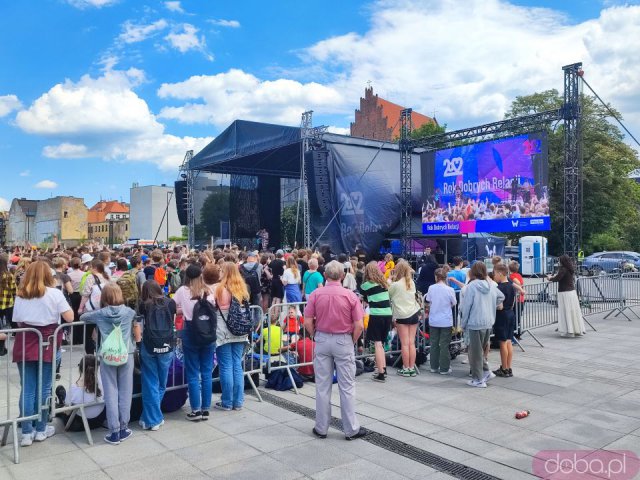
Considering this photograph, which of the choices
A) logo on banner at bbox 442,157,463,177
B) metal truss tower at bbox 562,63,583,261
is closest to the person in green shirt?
metal truss tower at bbox 562,63,583,261

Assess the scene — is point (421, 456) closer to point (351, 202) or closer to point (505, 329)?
point (505, 329)

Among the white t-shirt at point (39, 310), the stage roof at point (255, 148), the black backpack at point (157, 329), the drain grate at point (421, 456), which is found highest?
the stage roof at point (255, 148)

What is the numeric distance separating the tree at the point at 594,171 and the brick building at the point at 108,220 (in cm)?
8650

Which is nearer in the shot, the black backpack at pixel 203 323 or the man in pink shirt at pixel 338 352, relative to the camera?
the man in pink shirt at pixel 338 352

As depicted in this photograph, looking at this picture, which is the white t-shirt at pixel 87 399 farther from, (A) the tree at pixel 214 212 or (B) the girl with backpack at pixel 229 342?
(A) the tree at pixel 214 212

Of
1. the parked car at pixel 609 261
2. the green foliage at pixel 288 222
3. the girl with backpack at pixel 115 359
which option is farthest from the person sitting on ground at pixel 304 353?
the green foliage at pixel 288 222

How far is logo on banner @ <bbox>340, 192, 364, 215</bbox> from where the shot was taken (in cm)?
2198

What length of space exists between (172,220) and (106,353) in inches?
3628

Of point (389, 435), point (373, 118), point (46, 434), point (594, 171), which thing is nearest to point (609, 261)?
point (594, 171)

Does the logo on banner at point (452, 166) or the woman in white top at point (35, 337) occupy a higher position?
the logo on banner at point (452, 166)

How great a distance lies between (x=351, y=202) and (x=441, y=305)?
1484cm

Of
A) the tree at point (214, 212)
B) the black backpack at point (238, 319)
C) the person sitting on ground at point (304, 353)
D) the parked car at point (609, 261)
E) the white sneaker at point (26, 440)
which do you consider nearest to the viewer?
the white sneaker at point (26, 440)

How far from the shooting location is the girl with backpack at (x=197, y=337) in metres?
5.24

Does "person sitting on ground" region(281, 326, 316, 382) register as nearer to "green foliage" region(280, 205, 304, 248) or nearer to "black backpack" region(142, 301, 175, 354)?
"black backpack" region(142, 301, 175, 354)
